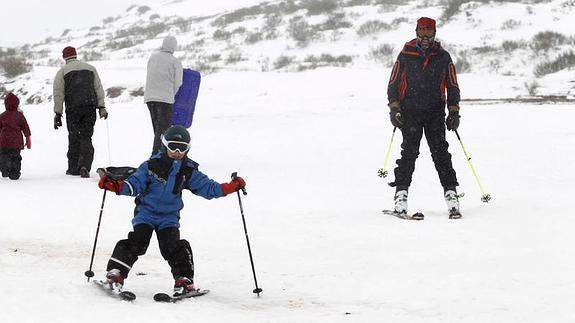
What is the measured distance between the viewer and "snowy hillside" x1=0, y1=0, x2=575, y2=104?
21672mm

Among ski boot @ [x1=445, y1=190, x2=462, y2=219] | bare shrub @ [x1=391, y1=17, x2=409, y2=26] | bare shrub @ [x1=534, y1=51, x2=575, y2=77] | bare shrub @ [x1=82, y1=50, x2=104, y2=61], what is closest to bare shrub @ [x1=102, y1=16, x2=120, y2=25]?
bare shrub @ [x1=82, y1=50, x2=104, y2=61]

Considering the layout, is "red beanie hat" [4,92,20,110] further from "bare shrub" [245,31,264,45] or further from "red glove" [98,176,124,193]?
"bare shrub" [245,31,264,45]

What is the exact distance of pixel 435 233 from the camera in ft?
20.1

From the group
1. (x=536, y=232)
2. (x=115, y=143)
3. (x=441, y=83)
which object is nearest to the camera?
(x=536, y=232)

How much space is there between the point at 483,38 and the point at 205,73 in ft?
41.8

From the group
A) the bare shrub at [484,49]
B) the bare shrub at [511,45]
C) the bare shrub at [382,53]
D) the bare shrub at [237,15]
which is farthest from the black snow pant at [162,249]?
the bare shrub at [237,15]

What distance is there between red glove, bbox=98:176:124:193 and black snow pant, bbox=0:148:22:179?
5327mm

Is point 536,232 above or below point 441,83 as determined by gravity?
below

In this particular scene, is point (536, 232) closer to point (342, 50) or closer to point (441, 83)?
point (441, 83)

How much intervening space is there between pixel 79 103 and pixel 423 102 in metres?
4.86

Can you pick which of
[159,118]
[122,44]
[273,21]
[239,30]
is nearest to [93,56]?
[122,44]

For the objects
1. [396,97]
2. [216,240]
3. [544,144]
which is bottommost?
[544,144]

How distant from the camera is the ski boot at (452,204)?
673 cm

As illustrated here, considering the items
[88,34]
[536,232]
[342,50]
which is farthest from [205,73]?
[88,34]
